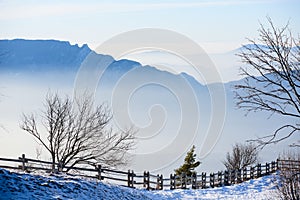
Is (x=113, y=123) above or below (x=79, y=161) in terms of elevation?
above

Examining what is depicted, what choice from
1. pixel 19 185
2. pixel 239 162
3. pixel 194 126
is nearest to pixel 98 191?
pixel 19 185

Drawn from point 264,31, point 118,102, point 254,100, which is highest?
point 118,102

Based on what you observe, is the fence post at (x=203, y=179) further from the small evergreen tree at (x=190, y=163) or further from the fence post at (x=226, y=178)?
the small evergreen tree at (x=190, y=163)

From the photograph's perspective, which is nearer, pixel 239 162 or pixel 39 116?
pixel 39 116

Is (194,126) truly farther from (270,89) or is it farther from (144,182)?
(270,89)

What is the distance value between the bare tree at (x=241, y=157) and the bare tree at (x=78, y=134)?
32477 mm

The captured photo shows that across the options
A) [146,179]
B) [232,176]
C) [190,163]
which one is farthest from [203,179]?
[190,163]

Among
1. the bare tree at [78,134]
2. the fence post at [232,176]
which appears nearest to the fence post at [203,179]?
the fence post at [232,176]

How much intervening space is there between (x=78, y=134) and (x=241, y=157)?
37.2m

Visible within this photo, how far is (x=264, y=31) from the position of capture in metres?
14.8

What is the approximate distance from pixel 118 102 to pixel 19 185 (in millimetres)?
37286

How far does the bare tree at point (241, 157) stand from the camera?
2707 inches

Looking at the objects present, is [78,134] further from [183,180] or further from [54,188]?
[54,188]

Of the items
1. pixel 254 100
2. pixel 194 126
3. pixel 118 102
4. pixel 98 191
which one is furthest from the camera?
pixel 194 126
